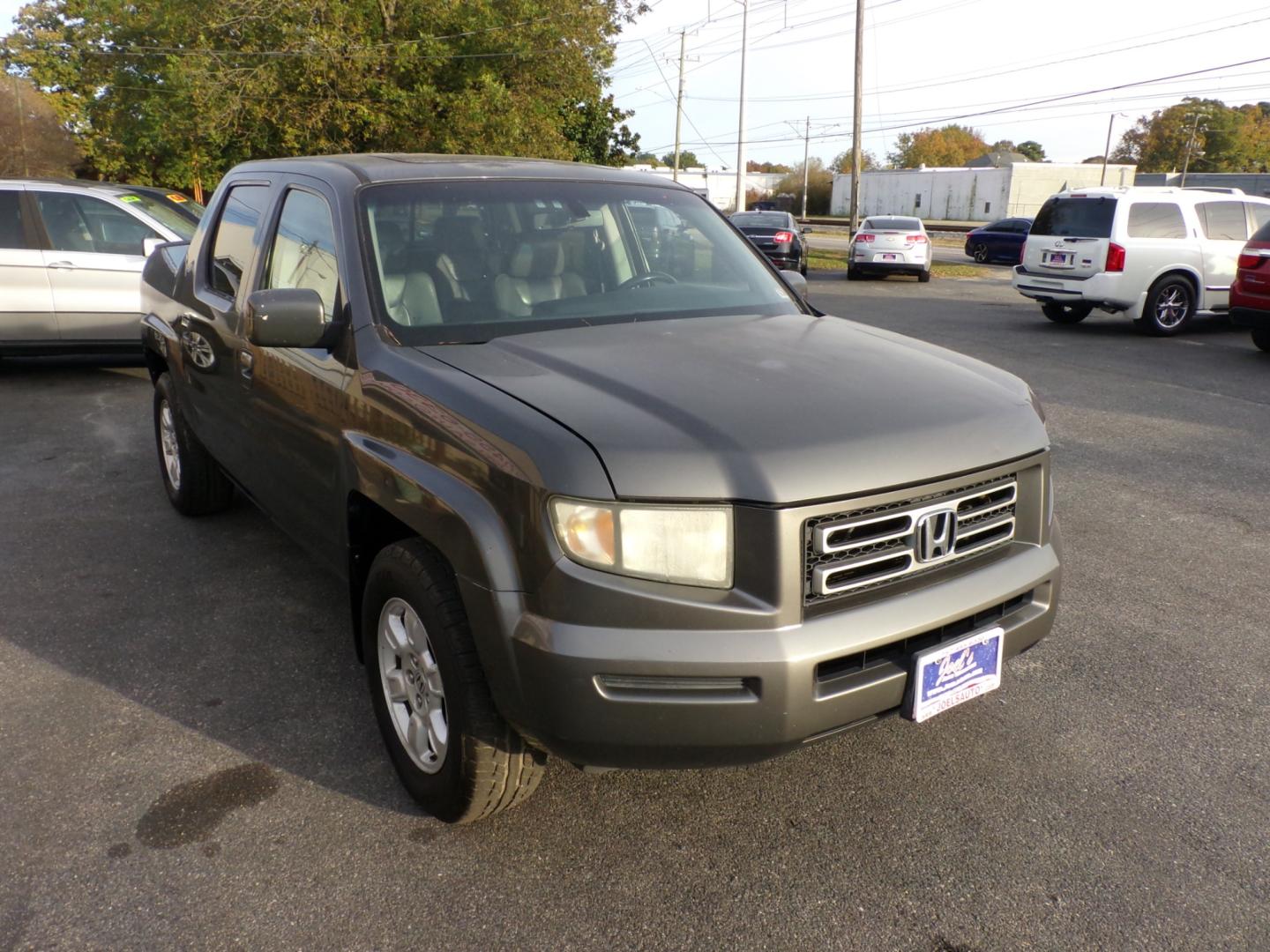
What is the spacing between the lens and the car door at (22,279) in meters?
8.87

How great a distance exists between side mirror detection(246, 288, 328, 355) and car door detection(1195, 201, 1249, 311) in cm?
1287

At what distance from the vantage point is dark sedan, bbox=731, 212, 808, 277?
69.9 feet

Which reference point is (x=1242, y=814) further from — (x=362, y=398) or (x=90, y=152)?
(x=90, y=152)

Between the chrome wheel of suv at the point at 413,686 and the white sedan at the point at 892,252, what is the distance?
791 inches

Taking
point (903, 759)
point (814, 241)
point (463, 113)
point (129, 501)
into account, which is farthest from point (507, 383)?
point (814, 241)

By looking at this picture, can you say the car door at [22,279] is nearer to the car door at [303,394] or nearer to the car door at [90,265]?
the car door at [90,265]

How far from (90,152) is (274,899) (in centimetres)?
4265

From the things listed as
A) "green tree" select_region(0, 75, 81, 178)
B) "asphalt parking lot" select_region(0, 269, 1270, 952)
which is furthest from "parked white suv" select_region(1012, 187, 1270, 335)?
"green tree" select_region(0, 75, 81, 178)

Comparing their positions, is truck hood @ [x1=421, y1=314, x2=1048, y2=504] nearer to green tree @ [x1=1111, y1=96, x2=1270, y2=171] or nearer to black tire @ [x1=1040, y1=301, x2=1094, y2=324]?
black tire @ [x1=1040, y1=301, x2=1094, y2=324]

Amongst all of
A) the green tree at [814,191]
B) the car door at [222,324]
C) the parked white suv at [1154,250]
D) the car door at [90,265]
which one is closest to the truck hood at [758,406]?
the car door at [222,324]

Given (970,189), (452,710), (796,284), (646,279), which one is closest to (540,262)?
(646,279)

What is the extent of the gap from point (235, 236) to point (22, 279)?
5.88m

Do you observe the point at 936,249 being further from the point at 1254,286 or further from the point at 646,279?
the point at 646,279

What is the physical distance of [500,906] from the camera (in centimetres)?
251
